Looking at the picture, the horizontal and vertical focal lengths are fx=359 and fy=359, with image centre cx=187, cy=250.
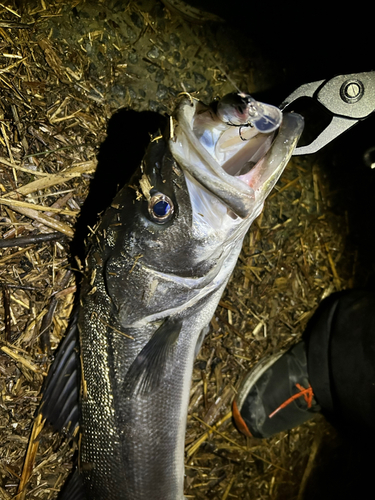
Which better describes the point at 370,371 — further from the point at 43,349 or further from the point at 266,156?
the point at 43,349

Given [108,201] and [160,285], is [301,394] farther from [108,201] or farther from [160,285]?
[108,201]

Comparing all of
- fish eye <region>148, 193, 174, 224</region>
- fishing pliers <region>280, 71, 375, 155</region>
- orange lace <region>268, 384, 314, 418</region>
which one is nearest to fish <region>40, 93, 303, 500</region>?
fish eye <region>148, 193, 174, 224</region>

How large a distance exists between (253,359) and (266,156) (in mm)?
2081

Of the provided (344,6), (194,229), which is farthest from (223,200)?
(344,6)

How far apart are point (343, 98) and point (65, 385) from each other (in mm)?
2548

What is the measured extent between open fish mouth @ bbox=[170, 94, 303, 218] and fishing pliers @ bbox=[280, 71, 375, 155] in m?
0.35

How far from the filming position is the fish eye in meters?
1.88

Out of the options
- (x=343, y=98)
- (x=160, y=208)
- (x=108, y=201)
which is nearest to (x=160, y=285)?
(x=160, y=208)

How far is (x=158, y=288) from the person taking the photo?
6.86 ft

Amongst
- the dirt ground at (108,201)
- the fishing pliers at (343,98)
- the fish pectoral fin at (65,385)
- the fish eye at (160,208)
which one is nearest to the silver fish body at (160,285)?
the fish eye at (160,208)

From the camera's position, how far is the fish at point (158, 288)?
182 cm

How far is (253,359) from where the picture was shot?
3301 millimetres

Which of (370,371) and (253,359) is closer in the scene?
(370,371)

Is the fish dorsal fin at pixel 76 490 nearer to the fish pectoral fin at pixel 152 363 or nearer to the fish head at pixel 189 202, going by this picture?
the fish pectoral fin at pixel 152 363
